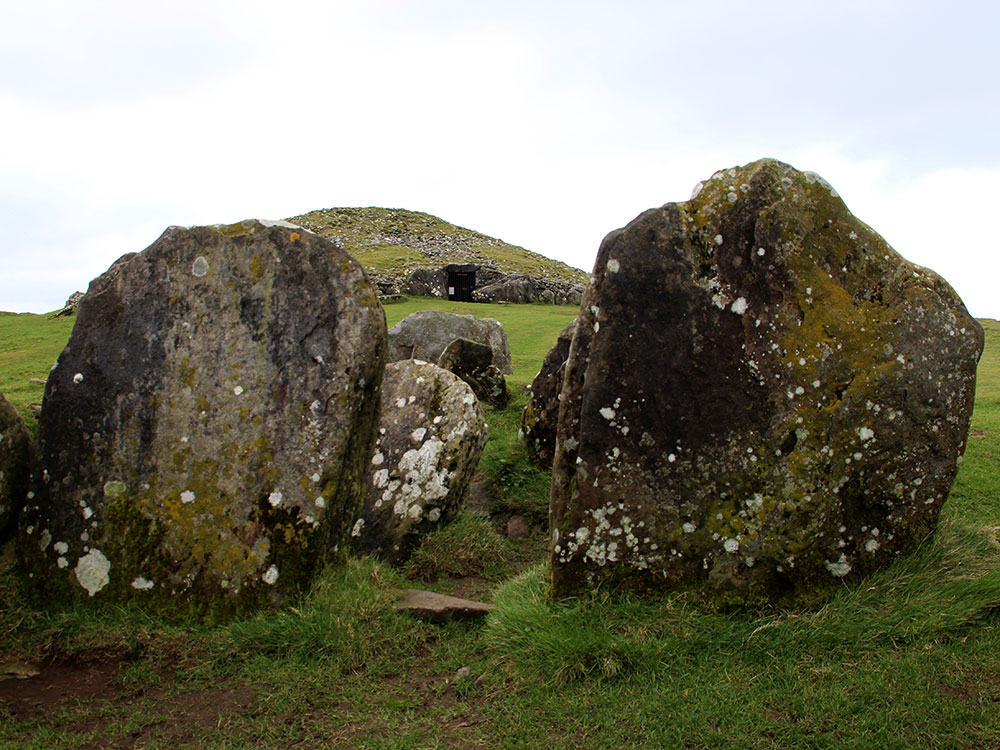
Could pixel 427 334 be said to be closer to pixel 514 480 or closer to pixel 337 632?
pixel 514 480

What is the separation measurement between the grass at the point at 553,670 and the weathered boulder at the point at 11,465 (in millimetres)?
490

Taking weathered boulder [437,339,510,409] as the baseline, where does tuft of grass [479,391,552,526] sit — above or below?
below

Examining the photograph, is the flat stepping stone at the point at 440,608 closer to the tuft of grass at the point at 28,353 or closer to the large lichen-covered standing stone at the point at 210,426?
the large lichen-covered standing stone at the point at 210,426

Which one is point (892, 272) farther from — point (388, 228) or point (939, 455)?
point (388, 228)

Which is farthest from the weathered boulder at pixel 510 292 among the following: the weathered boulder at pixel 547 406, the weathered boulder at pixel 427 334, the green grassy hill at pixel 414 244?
the weathered boulder at pixel 547 406

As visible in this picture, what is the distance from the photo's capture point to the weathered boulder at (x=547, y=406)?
1033 cm

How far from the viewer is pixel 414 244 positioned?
78.8 m

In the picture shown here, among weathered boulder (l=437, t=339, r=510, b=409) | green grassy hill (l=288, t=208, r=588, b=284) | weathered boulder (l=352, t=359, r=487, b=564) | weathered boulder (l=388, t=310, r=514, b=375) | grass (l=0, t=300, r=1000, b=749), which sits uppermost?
green grassy hill (l=288, t=208, r=588, b=284)

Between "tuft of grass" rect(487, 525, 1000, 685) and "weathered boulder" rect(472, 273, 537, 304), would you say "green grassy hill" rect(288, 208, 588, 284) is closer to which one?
"weathered boulder" rect(472, 273, 537, 304)

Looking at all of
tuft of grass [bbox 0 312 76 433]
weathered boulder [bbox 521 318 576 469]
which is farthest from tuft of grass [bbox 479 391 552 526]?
tuft of grass [bbox 0 312 76 433]

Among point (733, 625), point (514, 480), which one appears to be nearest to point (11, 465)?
point (733, 625)

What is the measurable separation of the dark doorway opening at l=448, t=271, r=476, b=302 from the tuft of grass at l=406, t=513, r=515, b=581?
38695mm

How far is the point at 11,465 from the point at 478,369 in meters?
8.91

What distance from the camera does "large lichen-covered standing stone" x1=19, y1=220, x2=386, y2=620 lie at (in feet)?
17.6
